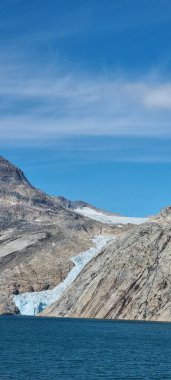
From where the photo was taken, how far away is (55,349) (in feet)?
328

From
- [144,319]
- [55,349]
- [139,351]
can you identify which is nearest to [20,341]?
[55,349]

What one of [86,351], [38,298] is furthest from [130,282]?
[86,351]

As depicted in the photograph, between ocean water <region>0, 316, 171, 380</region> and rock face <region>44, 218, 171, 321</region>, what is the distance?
23.8ft

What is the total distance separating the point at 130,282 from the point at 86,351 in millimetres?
60178

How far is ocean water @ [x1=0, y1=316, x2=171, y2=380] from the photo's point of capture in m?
77.1

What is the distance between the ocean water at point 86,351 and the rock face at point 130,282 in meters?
7.26

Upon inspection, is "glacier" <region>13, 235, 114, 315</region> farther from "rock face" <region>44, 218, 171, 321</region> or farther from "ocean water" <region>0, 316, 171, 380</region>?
"ocean water" <region>0, 316, 171, 380</region>

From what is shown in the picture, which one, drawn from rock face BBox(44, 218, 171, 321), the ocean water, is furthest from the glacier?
the ocean water

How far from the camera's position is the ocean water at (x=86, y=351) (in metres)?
77.1

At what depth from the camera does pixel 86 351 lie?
97.4 m

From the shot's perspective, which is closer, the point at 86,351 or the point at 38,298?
the point at 86,351

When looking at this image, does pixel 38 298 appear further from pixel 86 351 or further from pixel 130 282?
pixel 86 351

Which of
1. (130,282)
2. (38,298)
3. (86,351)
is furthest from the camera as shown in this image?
(38,298)

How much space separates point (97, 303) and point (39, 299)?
33462 mm
